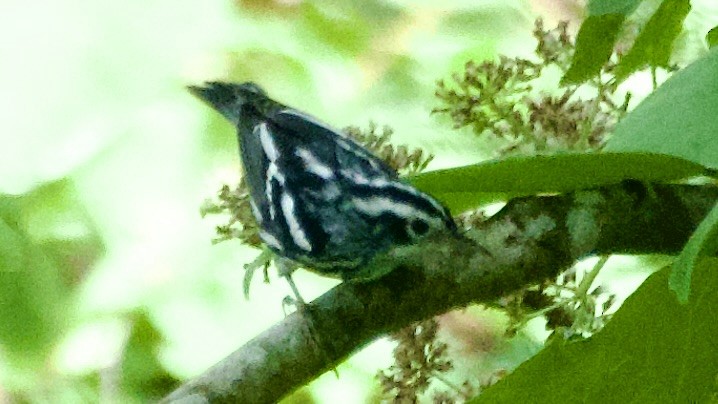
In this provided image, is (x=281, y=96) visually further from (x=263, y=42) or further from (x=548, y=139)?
(x=548, y=139)

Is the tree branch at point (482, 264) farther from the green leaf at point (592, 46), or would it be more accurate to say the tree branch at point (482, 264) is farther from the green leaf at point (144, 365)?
the green leaf at point (144, 365)

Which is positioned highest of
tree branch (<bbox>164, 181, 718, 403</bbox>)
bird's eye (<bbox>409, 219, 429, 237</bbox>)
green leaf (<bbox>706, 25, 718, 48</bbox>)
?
green leaf (<bbox>706, 25, 718, 48</bbox>)

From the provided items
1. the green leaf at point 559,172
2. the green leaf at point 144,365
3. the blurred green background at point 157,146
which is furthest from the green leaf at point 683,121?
the green leaf at point 144,365

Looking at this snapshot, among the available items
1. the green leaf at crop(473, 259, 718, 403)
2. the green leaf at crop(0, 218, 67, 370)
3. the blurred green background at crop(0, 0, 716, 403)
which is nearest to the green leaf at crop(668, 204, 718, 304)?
the green leaf at crop(473, 259, 718, 403)

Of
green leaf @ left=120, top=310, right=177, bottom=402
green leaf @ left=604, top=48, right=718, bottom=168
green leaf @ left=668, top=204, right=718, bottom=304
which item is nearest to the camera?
green leaf @ left=668, top=204, right=718, bottom=304

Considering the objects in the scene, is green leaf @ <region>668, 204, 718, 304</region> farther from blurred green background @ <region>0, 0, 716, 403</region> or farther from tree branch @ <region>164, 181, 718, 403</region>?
blurred green background @ <region>0, 0, 716, 403</region>
